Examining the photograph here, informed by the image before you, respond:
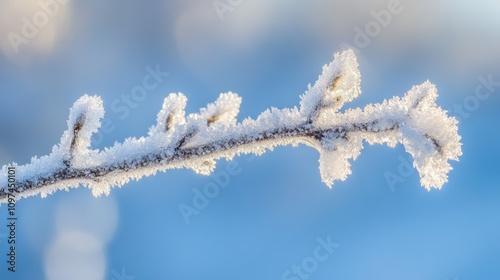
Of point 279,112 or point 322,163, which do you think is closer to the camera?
point 279,112

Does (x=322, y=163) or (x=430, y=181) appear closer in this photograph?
(x=430, y=181)

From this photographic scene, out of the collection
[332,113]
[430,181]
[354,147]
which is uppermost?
[332,113]

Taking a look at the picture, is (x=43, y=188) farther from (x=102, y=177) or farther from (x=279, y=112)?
(x=279, y=112)

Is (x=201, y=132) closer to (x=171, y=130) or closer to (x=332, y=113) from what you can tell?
(x=171, y=130)

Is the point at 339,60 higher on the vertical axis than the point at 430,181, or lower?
higher

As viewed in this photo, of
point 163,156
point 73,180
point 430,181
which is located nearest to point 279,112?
point 163,156

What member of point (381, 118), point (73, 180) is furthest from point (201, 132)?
point (381, 118)
